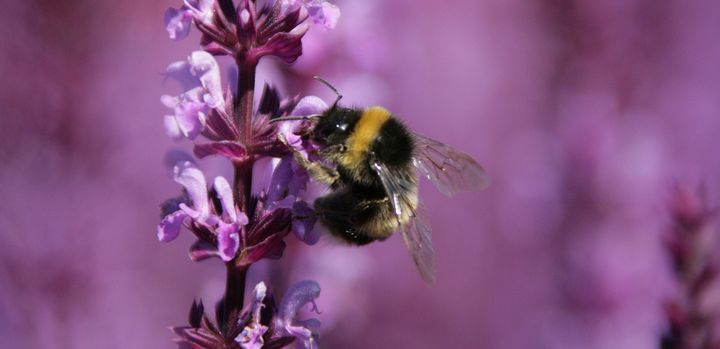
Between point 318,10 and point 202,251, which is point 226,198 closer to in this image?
point 202,251

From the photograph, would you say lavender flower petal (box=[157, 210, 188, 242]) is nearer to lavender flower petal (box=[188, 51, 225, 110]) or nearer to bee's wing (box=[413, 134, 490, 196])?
lavender flower petal (box=[188, 51, 225, 110])

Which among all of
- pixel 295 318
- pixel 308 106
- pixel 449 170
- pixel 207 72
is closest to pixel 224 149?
pixel 207 72

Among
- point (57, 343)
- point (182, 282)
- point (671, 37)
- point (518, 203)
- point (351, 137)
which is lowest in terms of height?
point (182, 282)

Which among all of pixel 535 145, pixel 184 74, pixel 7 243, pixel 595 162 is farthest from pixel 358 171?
pixel 535 145

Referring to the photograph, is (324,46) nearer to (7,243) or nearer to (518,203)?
(7,243)

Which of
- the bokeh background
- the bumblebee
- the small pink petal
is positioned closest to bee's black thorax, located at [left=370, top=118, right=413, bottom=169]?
the bumblebee
